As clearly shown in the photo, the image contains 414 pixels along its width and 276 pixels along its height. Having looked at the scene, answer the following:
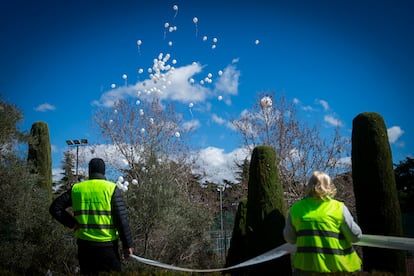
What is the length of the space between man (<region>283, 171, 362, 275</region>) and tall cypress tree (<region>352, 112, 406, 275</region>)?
4793 millimetres

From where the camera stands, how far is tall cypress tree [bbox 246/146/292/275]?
7.13 meters

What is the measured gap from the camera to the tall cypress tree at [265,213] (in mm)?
7133

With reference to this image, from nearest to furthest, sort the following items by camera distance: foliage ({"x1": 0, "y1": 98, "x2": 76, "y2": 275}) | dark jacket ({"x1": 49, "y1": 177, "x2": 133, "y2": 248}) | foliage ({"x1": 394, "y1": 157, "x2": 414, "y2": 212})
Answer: dark jacket ({"x1": 49, "y1": 177, "x2": 133, "y2": 248}) < foliage ({"x1": 0, "y1": 98, "x2": 76, "y2": 275}) < foliage ({"x1": 394, "y1": 157, "x2": 414, "y2": 212})

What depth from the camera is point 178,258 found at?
995 centimetres

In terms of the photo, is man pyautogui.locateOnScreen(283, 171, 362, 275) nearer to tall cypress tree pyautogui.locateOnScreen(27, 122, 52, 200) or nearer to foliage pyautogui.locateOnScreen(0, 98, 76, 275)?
foliage pyautogui.locateOnScreen(0, 98, 76, 275)

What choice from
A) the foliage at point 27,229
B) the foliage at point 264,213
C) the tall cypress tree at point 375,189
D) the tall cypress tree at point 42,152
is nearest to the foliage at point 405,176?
the tall cypress tree at point 375,189

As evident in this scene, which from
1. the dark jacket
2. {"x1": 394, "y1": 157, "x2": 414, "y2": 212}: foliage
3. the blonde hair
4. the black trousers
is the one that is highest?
{"x1": 394, "y1": 157, "x2": 414, "y2": 212}: foliage

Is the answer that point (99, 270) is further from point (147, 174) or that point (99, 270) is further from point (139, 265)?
point (147, 174)

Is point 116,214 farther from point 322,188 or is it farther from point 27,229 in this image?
point 27,229

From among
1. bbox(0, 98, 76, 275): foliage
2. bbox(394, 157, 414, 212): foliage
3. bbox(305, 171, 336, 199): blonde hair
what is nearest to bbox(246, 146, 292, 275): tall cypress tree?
bbox(0, 98, 76, 275): foliage

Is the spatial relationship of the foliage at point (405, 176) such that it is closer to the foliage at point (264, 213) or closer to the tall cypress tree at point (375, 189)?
the tall cypress tree at point (375, 189)

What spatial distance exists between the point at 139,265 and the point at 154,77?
21.9ft

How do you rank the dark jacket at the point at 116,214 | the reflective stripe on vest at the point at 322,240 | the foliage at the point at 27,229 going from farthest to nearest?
the foliage at the point at 27,229 < the dark jacket at the point at 116,214 < the reflective stripe on vest at the point at 322,240

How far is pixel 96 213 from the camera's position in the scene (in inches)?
151
